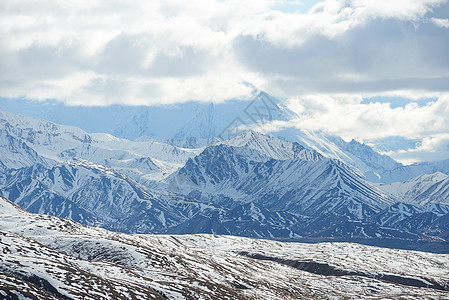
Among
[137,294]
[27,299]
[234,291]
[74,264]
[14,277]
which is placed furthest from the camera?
[234,291]

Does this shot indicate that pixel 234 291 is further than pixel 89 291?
Yes

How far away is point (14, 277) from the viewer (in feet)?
462

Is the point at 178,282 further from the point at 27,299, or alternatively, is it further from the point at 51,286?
the point at 27,299

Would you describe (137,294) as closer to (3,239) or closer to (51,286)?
(51,286)

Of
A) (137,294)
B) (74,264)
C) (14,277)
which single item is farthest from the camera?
(74,264)

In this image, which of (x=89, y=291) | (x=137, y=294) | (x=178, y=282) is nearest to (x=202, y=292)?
(x=178, y=282)

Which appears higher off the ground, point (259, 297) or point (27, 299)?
point (27, 299)

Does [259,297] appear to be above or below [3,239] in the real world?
below

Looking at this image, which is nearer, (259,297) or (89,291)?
(89,291)

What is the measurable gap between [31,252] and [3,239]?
11.7 meters

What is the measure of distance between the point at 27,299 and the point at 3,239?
61.8 metres

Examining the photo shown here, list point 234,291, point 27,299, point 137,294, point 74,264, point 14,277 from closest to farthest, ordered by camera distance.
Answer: point 27,299
point 14,277
point 137,294
point 74,264
point 234,291

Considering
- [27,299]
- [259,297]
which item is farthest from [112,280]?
[259,297]

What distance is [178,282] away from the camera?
18788cm
